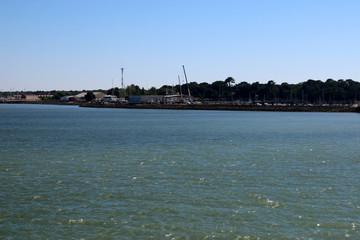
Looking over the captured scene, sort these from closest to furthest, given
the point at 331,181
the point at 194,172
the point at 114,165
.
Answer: the point at 331,181 → the point at 194,172 → the point at 114,165

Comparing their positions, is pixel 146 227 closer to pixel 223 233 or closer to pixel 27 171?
pixel 223 233

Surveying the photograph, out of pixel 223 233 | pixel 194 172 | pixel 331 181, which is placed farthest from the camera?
pixel 194 172

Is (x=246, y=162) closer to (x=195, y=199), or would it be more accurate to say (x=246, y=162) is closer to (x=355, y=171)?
(x=355, y=171)

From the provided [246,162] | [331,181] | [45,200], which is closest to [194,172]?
[246,162]

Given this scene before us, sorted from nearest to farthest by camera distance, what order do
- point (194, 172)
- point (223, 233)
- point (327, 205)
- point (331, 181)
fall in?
point (223, 233) < point (327, 205) < point (331, 181) < point (194, 172)

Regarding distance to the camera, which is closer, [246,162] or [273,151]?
[246,162]

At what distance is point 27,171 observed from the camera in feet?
104

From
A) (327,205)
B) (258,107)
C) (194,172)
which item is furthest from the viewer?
(258,107)

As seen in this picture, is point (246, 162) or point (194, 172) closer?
point (194, 172)

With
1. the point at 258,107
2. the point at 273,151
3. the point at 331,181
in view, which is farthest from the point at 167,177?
the point at 258,107

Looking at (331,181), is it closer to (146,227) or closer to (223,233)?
(223,233)

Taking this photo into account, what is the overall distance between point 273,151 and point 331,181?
1661cm

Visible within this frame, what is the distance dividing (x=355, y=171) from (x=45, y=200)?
2269cm

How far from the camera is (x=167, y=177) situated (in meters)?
29.4
